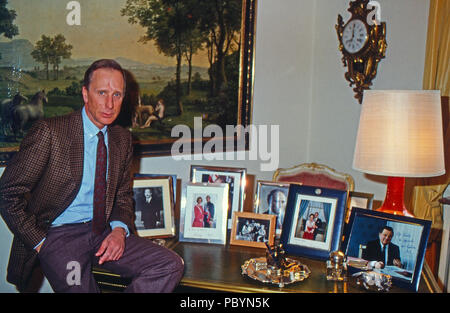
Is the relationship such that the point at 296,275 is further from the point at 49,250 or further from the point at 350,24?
the point at 350,24

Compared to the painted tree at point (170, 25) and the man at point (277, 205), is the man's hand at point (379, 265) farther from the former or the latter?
the painted tree at point (170, 25)

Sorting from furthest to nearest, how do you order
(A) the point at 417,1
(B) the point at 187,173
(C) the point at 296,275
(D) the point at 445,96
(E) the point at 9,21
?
1. (B) the point at 187,173
2. (A) the point at 417,1
3. (D) the point at 445,96
4. (E) the point at 9,21
5. (C) the point at 296,275

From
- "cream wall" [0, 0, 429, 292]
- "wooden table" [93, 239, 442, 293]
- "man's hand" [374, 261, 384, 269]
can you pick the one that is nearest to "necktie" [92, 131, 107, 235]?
"wooden table" [93, 239, 442, 293]

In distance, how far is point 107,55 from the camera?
9.51ft

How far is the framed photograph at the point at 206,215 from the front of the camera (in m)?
2.49

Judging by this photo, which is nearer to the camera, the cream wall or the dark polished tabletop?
the dark polished tabletop

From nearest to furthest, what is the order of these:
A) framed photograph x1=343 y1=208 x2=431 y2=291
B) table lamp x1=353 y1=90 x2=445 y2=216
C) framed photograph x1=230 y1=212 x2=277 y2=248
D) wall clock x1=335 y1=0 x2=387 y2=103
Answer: framed photograph x1=343 y1=208 x2=431 y2=291 → table lamp x1=353 y1=90 x2=445 y2=216 → framed photograph x1=230 y1=212 x2=277 y2=248 → wall clock x1=335 y1=0 x2=387 y2=103

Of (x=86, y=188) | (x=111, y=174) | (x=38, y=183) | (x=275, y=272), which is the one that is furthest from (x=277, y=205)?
(x=38, y=183)

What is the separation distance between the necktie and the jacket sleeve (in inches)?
10.2

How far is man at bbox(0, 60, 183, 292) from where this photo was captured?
2.04 metres

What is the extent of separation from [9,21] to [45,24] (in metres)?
0.20

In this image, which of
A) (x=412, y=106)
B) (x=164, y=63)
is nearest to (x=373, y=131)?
(x=412, y=106)

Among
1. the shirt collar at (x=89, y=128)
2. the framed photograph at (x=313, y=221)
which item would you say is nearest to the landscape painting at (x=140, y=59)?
the shirt collar at (x=89, y=128)

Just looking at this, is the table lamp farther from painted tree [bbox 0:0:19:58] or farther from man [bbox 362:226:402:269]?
painted tree [bbox 0:0:19:58]
